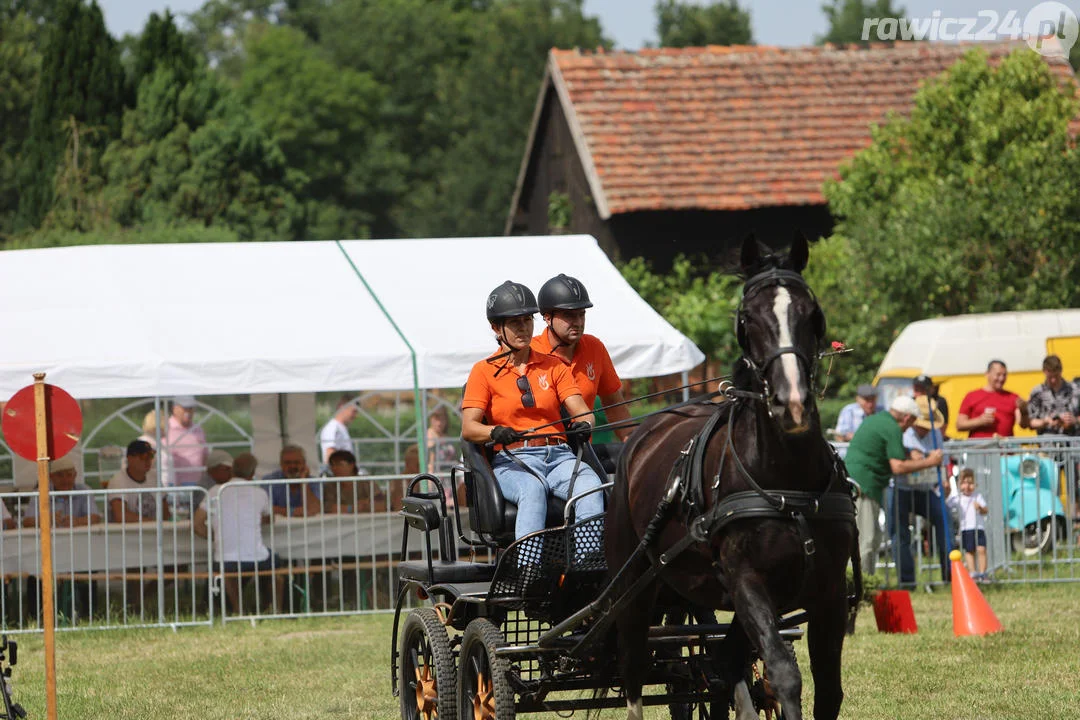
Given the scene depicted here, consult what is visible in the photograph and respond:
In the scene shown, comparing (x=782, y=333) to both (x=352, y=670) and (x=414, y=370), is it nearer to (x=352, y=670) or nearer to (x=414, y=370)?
(x=352, y=670)

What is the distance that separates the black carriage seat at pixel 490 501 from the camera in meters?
7.20

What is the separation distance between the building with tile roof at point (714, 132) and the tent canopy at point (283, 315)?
13422 mm

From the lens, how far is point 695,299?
2583 centimetres

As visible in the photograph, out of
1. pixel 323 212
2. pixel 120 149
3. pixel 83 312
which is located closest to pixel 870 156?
pixel 83 312

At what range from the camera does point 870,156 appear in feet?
81.4

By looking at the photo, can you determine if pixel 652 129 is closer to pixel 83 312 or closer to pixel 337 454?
pixel 337 454

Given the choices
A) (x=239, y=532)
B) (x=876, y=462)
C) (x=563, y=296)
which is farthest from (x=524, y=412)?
(x=876, y=462)

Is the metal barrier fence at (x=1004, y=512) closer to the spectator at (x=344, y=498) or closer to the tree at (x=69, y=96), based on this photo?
the spectator at (x=344, y=498)

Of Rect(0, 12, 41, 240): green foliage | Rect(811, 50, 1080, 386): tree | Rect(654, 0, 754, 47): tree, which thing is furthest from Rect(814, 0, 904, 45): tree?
Rect(811, 50, 1080, 386): tree

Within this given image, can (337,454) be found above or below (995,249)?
below

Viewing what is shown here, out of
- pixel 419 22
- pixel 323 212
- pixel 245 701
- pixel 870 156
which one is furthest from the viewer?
pixel 419 22

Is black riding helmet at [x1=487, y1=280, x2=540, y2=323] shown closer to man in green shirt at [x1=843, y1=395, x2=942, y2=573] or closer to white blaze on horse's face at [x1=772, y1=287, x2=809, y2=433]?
white blaze on horse's face at [x1=772, y1=287, x2=809, y2=433]

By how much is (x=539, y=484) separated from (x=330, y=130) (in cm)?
6495

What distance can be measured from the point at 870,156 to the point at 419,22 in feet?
186
